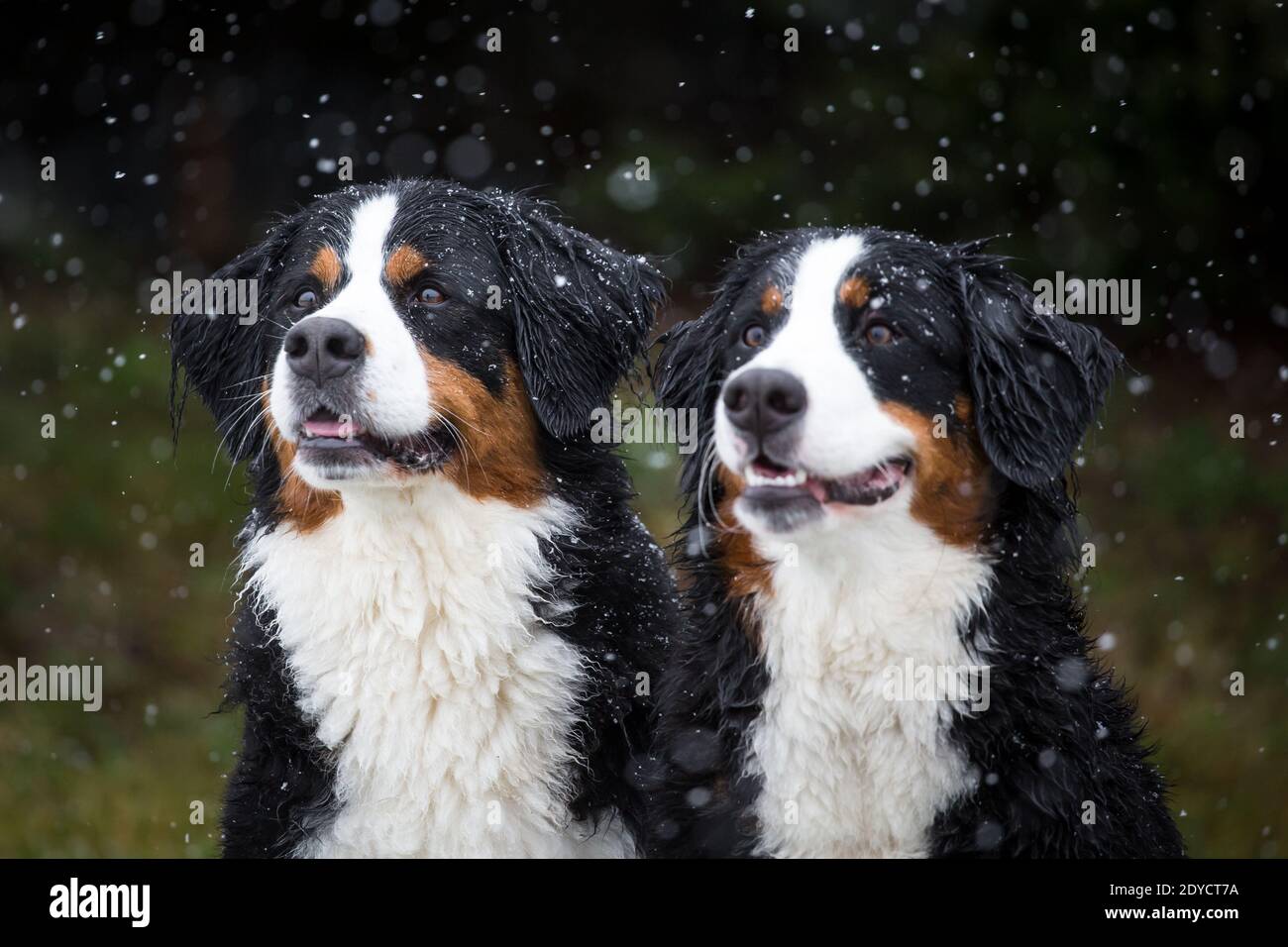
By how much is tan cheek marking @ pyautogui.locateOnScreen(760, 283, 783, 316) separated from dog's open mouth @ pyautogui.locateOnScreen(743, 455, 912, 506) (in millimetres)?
506

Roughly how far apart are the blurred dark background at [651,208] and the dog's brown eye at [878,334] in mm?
3568

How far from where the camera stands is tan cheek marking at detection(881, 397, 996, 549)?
3.70 m

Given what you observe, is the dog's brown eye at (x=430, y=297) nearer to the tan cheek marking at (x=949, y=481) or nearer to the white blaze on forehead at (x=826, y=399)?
the white blaze on forehead at (x=826, y=399)

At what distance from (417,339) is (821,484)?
4.11ft

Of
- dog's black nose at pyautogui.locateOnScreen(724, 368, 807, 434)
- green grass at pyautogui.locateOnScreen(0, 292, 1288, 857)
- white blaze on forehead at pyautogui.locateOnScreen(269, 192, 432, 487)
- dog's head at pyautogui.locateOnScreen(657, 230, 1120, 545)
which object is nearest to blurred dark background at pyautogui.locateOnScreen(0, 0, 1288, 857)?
green grass at pyautogui.locateOnScreen(0, 292, 1288, 857)

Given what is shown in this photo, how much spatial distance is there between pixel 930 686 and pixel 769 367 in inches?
35.8

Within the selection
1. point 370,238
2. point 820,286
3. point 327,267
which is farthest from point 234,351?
point 820,286

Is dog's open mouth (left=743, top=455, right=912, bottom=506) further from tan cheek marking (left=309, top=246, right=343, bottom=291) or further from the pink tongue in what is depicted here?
tan cheek marking (left=309, top=246, right=343, bottom=291)

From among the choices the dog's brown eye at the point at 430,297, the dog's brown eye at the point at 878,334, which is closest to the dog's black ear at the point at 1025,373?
the dog's brown eye at the point at 878,334

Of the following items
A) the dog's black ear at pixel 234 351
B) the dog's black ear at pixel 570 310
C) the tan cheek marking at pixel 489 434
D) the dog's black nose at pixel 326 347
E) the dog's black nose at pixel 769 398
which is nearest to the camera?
the dog's black nose at pixel 769 398

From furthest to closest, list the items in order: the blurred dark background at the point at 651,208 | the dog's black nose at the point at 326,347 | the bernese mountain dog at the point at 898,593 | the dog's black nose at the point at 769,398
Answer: the blurred dark background at the point at 651,208 → the dog's black nose at the point at 326,347 → the bernese mountain dog at the point at 898,593 → the dog's black nose at the point at 769,398

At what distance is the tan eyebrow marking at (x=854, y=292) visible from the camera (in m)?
3.79

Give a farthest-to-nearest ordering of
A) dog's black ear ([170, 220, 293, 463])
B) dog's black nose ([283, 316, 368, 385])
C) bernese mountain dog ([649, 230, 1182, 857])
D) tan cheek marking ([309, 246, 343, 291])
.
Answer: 1. dog's black ear ([170, 220, 293, 463])
2. tan cheek marking ([309, 246, 343, 291])
3. dog's black nose ([283, 316, 368, 385])
4. bernese mountain dog ([649, 230, 1182, 857])

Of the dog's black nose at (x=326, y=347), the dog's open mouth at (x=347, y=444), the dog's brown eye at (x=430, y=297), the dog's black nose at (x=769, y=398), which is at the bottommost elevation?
the dog's open mouth at (x=347, y=444)
